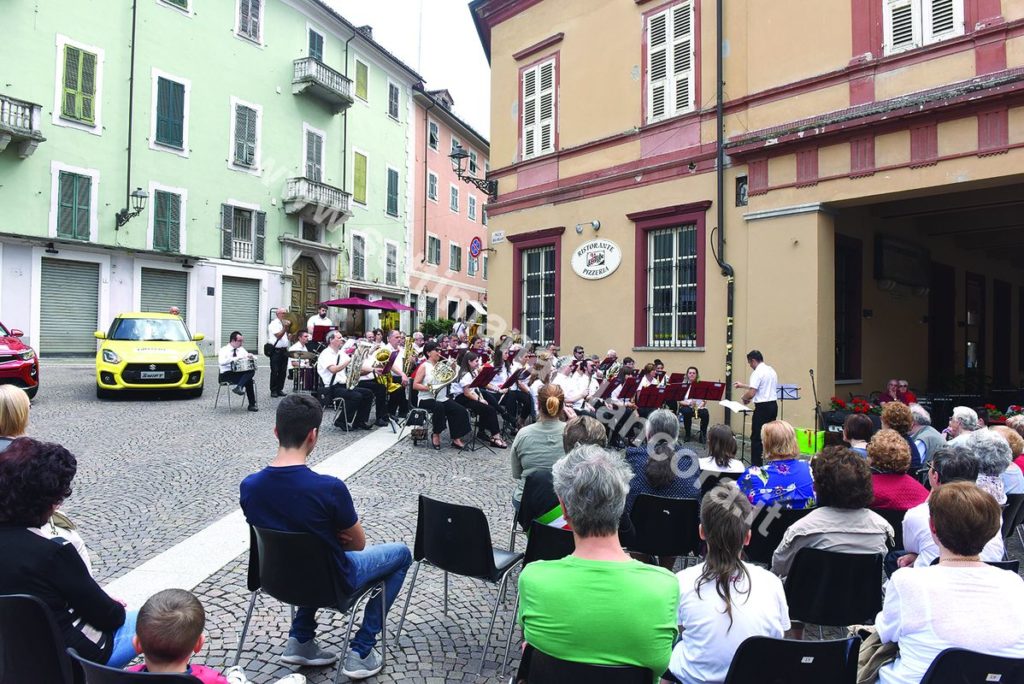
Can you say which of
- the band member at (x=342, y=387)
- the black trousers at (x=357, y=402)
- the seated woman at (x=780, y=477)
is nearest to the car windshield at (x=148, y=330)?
the band member at (x=342, y=387)

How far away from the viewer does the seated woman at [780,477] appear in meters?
4.38

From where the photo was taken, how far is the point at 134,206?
2019cm

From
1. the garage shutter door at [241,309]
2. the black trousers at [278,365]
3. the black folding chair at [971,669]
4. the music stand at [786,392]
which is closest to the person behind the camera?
the black folding chair at [971,669]

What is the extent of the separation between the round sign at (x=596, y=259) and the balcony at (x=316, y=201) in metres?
14.8

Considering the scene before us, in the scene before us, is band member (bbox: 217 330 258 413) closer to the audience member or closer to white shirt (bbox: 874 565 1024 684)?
the audience member

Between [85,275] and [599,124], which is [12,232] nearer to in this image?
[85,275]

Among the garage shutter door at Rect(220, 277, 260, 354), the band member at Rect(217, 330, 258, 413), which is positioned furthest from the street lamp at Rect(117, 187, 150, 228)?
the band member at Rect(217, 330, 258, 413)

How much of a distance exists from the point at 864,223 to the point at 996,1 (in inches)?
163

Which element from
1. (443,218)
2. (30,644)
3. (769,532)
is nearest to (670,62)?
(769,532)

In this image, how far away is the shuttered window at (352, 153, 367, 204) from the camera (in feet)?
94.2

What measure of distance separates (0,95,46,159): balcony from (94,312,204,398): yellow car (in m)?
8.12

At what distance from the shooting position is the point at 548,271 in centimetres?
1484

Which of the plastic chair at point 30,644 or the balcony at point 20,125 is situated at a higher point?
the balcony at point 20,125

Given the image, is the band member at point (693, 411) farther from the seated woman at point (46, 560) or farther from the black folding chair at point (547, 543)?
the seated woman at point (46, 560)
